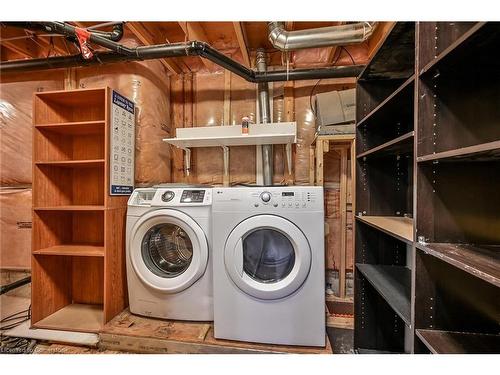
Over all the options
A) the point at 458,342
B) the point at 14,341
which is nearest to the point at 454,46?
the point at 458,342

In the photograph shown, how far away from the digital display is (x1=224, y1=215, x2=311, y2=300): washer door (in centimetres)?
37

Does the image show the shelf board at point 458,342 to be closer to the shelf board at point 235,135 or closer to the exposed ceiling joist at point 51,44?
the shelf board at point 235,135

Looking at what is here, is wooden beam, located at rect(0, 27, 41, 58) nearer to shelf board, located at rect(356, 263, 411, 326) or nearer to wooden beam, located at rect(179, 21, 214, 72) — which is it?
wooden beam, located at rect(179, 21, 214, 72)

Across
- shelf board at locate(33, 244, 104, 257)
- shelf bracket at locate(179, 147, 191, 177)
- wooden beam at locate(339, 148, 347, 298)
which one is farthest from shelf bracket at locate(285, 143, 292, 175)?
shelf board at locate(33, 244, 104, 257)

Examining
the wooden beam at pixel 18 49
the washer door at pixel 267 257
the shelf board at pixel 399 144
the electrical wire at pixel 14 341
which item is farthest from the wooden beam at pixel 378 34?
the electrical wire at pixel 14 341

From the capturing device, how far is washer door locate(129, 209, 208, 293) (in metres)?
1.57

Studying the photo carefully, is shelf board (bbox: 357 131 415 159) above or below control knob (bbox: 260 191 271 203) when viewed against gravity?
above

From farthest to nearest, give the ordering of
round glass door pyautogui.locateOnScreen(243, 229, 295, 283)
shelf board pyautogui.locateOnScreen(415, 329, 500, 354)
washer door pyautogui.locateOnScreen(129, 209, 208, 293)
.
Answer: washer door pyautogui.locateOnScreen(129, 209, 208, 293), round glass door pyautogui.locateOnScreen(243, 229, 295, 283), shelf board pyautogui.locateOnScreen(415, 329, 500, 354)

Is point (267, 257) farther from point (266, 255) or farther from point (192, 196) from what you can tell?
point (192, 196)

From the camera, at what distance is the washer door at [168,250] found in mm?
1572

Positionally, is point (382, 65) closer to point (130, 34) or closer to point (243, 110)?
point (243, 110)

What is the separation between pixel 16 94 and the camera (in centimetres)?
219

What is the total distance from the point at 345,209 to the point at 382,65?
123 cm
